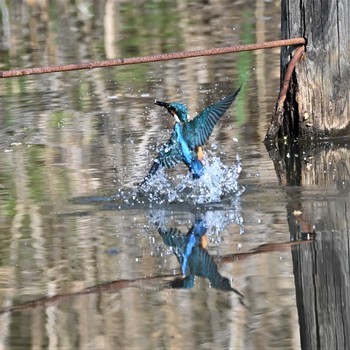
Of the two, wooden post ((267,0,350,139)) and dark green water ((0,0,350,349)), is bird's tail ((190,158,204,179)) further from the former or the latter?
wooden post ((267,0,350,139))

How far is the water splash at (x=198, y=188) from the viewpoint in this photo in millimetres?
5601

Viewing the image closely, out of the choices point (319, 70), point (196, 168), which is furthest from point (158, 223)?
point (319, 70)

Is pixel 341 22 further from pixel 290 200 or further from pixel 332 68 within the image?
pixel 290 200

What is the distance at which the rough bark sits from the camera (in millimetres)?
6676

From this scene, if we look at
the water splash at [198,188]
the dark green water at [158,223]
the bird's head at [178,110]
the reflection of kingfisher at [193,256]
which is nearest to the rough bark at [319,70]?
the dark green water at [158,223]

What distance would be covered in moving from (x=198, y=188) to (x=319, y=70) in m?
1.50

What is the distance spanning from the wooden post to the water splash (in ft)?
3.49

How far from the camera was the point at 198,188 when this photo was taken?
18.6 feet

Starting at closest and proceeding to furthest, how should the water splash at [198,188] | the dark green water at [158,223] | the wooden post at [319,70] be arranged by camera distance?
the dark green water at [158,223] < the water splash at [198,188] < the wooden post at [319,70]

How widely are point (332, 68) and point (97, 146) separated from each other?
1566 millimetres

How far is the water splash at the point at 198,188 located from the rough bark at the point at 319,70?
1.06m

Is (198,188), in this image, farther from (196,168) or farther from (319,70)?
(319,70)

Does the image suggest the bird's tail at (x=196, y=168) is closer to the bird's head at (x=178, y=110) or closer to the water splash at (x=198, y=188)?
the water splash at (x=198, y=188)

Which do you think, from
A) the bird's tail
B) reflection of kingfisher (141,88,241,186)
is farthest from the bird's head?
the bird's tail
